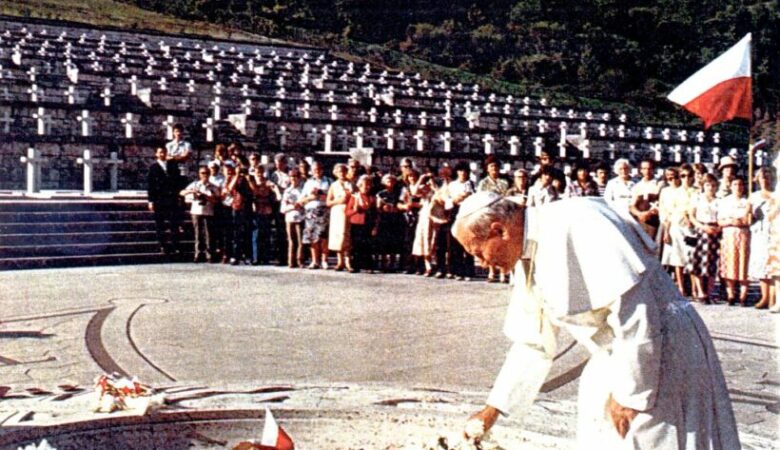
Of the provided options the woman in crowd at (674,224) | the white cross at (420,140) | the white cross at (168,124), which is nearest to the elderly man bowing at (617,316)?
the woman in crowd at (674,224)

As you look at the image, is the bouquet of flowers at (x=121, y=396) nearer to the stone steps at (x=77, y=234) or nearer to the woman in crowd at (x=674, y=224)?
the woman in crowd at (x=674, y=224)

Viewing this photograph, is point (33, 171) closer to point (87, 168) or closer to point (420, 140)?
point (87, 168)

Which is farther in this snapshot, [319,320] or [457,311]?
[457,311]

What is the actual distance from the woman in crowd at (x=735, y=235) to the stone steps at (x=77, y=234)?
26.7 ft

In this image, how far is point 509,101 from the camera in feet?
112

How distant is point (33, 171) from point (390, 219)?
7295 millimetres

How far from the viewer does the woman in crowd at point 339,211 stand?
14.0 meters

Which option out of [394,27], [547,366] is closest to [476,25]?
[394,27]

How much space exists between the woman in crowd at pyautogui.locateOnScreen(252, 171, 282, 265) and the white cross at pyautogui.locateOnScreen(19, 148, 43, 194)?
5003 millimetres

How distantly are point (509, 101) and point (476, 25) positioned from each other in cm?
1056

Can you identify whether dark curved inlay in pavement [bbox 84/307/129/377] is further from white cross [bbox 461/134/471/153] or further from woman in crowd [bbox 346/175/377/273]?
white cross [bbox 461/134/471/153]

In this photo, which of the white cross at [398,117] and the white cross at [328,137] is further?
the white cross at [398,117]

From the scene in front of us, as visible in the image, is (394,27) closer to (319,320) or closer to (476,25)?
(476,25)

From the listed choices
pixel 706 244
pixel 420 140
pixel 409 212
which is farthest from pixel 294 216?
pixel 420 140
